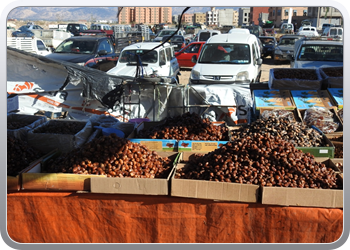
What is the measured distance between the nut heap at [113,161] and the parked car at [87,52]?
7590mm

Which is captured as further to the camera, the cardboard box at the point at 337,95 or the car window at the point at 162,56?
the car window at the point at 162,56

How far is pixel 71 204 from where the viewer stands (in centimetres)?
355

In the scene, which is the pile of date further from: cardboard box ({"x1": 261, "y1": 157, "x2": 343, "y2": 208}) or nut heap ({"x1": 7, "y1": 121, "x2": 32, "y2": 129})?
nut heap ({"x1": 7, "y1": 121, "x2": 32, "y2": 129})

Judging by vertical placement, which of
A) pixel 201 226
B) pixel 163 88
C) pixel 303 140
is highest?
pixel 163 88

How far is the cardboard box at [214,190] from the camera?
130 inches

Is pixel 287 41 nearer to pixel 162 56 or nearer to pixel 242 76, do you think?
pixel 162 56

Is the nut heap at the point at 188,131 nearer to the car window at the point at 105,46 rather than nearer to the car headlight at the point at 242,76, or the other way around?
the car headlight at the point at 242,76

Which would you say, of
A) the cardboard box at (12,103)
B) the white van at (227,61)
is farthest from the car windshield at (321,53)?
the cardboard box at (12,103)

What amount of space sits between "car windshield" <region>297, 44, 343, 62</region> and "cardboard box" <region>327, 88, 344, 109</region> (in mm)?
3596

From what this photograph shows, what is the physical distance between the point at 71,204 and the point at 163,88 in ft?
14.7

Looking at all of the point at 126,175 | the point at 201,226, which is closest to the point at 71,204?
the point at 126,175

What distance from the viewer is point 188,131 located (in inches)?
191

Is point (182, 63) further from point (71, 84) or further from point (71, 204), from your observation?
point (71, 204)

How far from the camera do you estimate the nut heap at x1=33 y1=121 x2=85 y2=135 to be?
505 centimetres
